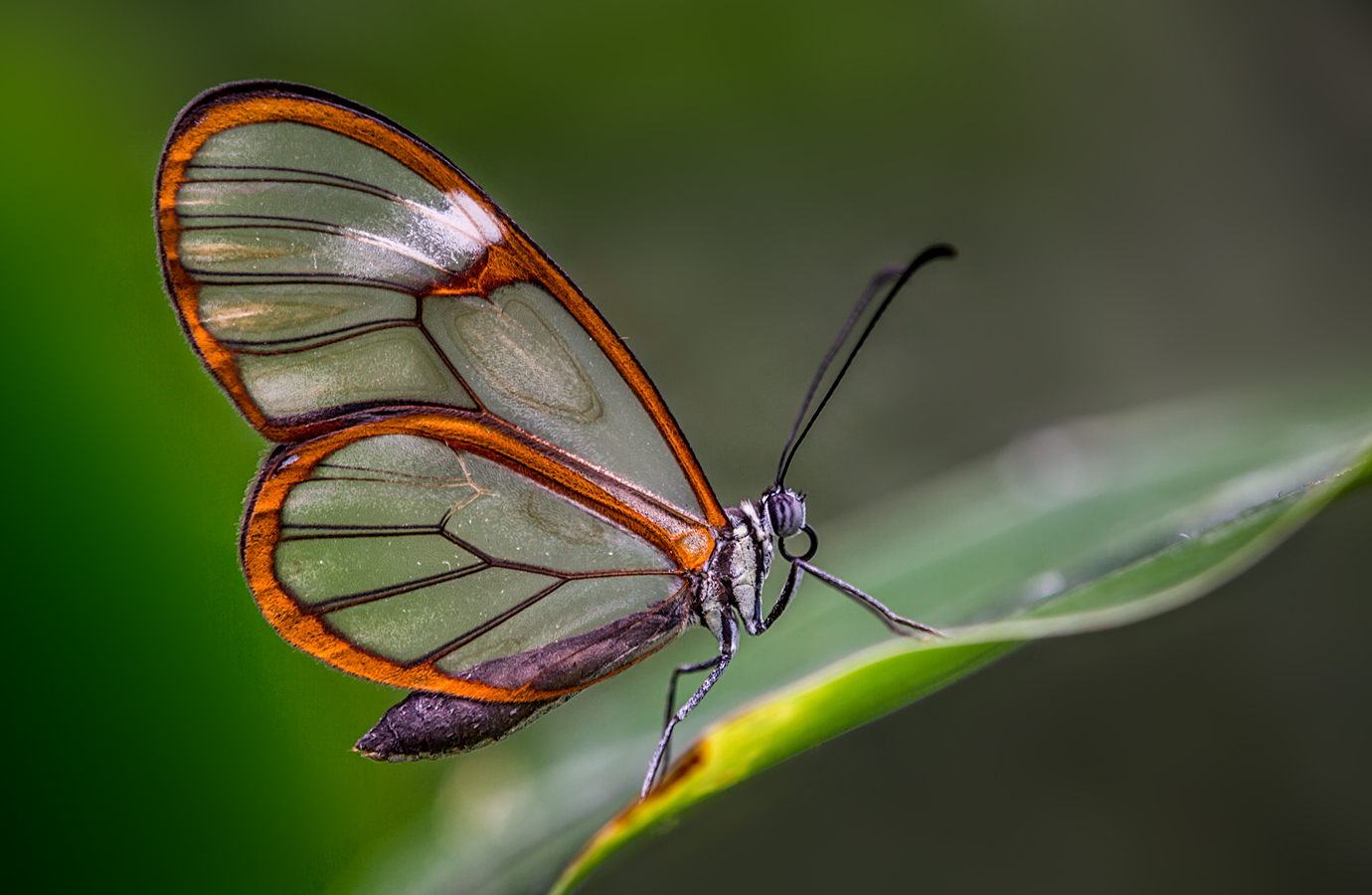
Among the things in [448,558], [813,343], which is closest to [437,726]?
[448,558]

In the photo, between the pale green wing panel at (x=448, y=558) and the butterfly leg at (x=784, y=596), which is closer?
the pale green wing panel at (x=448, y=558)

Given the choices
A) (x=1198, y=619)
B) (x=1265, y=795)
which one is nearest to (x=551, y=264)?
(x=1198, y=619)

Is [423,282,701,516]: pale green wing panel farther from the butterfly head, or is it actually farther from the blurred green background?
the blurred green background

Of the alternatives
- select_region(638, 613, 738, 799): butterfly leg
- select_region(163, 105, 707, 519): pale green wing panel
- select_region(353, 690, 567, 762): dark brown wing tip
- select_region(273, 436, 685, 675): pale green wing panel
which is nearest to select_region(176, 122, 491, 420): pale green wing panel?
select_region(163, 105, 707, 519): pale green wing panel

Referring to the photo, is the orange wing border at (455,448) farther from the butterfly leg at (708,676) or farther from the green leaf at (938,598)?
the green leaf at (938,598)

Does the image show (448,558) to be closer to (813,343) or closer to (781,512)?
(781,512)

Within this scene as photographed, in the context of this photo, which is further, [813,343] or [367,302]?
[813,343]

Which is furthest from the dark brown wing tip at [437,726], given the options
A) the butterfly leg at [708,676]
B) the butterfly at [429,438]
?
the butterfly leg at [708,676]

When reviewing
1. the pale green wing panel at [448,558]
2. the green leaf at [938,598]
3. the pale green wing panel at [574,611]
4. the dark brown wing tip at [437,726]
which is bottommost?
the green leaf at [938,598]
